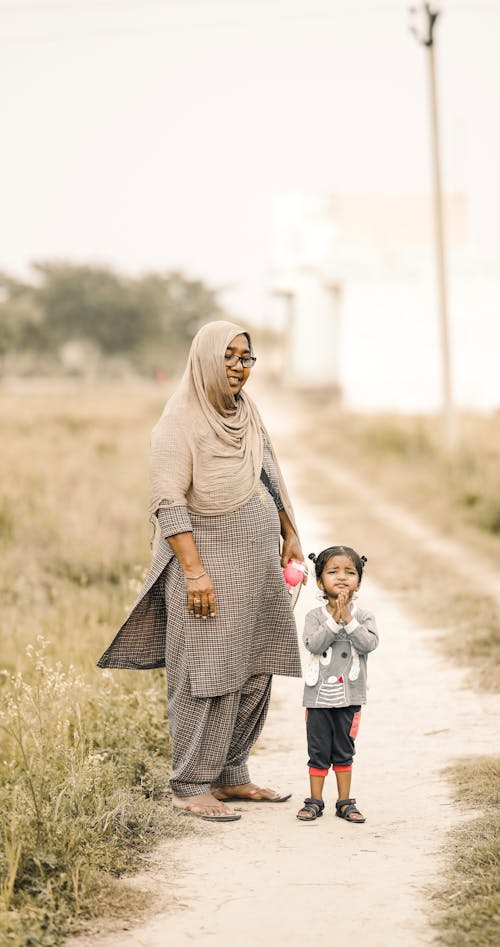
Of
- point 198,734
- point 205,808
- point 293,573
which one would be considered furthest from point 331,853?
point 293,573

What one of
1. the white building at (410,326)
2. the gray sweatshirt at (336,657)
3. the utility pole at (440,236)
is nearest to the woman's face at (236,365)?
the gray sweatshirt at (336,657)

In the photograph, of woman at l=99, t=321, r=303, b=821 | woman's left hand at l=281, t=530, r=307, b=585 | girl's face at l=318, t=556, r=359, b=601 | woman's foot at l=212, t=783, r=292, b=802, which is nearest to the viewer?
girl's face at l=318, t=556, r=359, b=601

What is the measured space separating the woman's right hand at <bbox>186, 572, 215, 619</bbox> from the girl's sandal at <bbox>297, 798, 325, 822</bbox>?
77 centimetres

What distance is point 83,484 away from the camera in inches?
570

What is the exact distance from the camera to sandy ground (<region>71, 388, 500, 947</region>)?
3635mm

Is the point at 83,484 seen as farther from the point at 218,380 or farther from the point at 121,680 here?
the point at 218,380

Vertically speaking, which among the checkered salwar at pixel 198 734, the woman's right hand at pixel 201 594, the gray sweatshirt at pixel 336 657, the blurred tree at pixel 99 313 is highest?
the blurred tree at pixel 99 313

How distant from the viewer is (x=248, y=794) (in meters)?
4.94

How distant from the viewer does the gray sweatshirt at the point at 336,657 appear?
4.60 m

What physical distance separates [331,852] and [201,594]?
3.20 ft

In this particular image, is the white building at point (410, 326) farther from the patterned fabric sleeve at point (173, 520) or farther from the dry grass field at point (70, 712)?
the patterned fabric sleeve at point (173, 520)

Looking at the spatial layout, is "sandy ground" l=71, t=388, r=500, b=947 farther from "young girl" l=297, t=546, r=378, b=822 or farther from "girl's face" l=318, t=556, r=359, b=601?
"girl's face" l=318, t=556, r=359, b=601

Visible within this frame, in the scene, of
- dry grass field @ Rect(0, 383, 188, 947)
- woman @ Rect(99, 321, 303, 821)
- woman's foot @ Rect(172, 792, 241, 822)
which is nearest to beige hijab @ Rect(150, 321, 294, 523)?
woman @ Rect(99, 321, 303, 821)

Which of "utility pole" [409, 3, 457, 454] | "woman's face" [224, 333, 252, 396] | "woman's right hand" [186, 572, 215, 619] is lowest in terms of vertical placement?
"woman's right hand" [186, 572, 215, 619]
